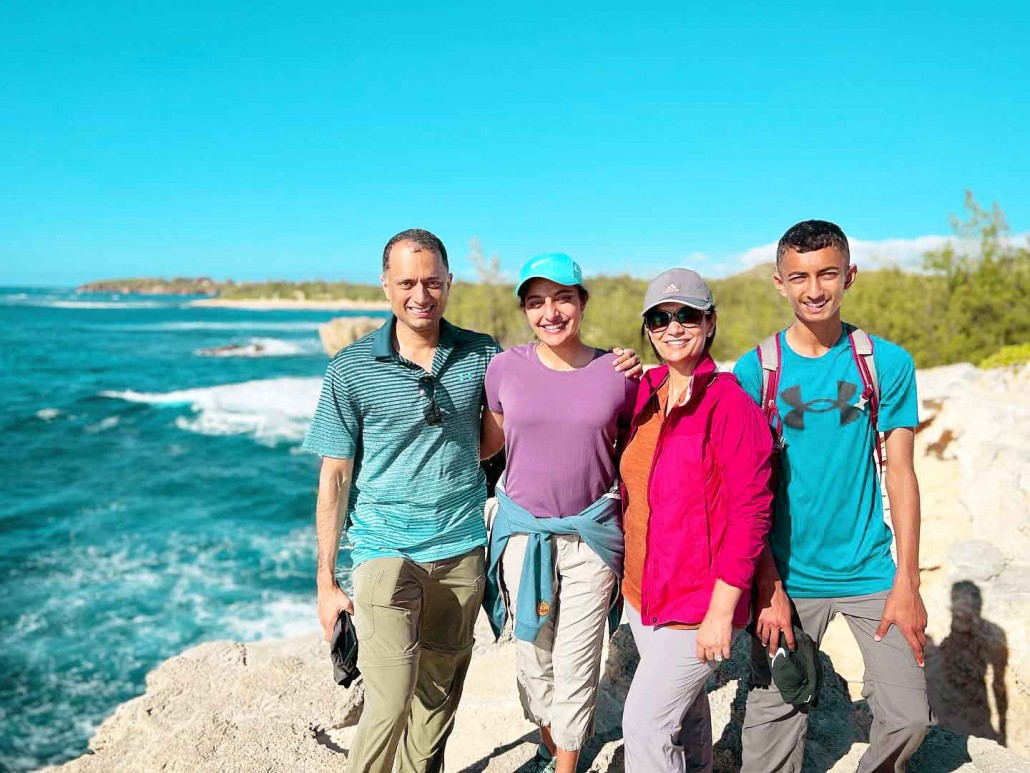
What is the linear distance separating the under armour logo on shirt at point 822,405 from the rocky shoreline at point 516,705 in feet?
5.92

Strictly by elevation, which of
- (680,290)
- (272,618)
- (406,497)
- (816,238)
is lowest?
(272,618)

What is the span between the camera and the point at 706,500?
256 cm

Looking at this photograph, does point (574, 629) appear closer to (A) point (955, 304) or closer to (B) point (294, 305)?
(A) point (955, 304)

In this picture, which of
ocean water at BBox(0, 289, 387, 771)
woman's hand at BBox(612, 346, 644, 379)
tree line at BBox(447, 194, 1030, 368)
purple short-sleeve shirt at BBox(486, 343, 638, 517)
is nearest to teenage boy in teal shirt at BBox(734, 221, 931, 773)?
woman's hand at BBox(612, 346, 644, 379)

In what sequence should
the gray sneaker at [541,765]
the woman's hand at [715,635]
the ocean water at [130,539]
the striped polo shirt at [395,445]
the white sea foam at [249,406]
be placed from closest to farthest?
1. the woman's hand at [715,635]
2. the striped polo shirt at [395,445]
3. the gray sneaker at [541,765]
4. the ocean water at [130,539]
5. the white sea foam at [249,406]

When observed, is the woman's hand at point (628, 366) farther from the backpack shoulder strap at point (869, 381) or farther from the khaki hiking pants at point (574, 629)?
the backpack shoulder strap at point (869, 381)

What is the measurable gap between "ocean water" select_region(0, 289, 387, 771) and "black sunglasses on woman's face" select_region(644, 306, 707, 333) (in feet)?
6.58

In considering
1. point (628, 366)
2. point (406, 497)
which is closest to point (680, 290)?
point (628, 366)

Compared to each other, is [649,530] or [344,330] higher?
[649,530]

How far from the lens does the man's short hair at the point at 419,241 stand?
120 inches

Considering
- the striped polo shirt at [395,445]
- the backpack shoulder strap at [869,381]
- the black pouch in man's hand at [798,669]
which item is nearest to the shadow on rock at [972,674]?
the black pouch in man's hand at [798,669]

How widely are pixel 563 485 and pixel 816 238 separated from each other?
56.6 inches

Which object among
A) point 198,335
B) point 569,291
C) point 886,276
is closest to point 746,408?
point 569,291

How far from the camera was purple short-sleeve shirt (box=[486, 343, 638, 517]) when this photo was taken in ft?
9.67
